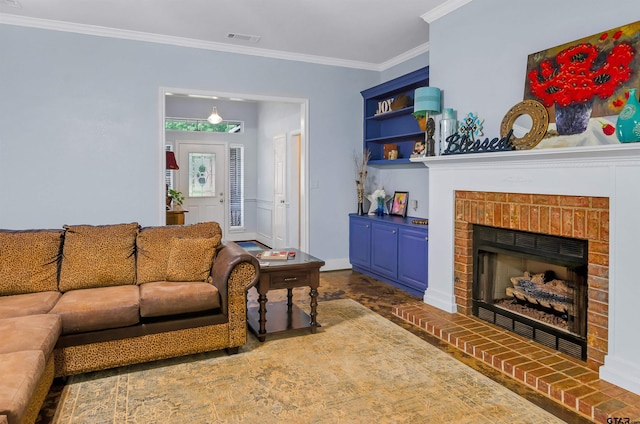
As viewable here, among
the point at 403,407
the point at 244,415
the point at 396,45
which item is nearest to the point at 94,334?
the point at 244,415

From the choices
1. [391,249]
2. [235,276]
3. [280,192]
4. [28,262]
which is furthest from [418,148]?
[28,262]

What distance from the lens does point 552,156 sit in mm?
2875

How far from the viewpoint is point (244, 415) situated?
91.1 inches

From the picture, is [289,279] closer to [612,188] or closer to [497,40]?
[612,188]

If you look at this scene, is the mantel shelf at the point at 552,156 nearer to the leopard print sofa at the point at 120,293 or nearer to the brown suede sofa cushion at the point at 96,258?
the leopard print sofa at the point at 120,293

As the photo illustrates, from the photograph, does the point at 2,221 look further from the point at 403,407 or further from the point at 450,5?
the point at 450,5

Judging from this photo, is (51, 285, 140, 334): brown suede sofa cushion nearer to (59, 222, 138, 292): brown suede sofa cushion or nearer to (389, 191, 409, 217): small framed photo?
(59, 222, 138, 292): brown suede sofa cushion

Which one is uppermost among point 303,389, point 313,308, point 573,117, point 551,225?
point 573,117

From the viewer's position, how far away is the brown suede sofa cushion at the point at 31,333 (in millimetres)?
2148

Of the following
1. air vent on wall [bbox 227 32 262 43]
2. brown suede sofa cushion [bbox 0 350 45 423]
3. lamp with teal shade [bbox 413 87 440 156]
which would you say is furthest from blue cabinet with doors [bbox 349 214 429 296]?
brown suede sofa cushion [bbox 0 350 45 423]

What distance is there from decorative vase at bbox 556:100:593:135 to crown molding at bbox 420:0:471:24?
4.69ft

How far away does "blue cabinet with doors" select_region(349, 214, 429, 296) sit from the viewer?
179 inches

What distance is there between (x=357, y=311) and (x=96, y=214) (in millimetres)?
2966

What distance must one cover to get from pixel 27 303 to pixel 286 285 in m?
1.72
